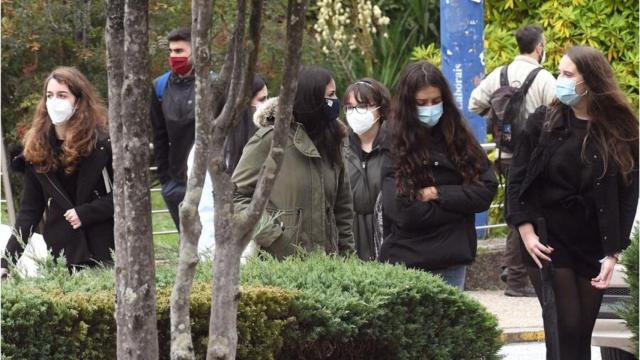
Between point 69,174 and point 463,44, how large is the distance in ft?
20.0

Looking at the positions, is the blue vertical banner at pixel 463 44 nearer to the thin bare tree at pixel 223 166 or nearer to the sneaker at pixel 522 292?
the sneaker at pixel 522 292

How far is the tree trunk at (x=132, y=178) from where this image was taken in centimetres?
476

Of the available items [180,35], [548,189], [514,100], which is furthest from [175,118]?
[548,189]

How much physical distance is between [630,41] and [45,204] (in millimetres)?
9122

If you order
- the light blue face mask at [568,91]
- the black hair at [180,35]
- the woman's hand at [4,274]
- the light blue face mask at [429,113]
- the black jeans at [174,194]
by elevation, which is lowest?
the black jeans at [174,194]

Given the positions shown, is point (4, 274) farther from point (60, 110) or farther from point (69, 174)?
point (60, 110)

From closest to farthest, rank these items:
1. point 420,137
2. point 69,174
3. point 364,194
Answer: point 420,137, point 69,174, point 364,194

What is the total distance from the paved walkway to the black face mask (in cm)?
295

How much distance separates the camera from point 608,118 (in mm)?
7152

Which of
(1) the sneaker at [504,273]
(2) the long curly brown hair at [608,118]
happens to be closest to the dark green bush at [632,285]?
(2) the long curly brown hair at [608,118]

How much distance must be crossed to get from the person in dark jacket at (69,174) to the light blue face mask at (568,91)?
2.38 meters

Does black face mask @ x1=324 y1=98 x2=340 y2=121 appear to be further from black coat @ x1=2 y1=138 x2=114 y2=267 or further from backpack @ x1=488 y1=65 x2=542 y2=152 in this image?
backpack @ x1=488 y1=65 x2=542 y2=152

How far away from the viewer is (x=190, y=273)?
4777 millimetres

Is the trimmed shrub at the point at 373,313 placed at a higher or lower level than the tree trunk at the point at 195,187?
lower
